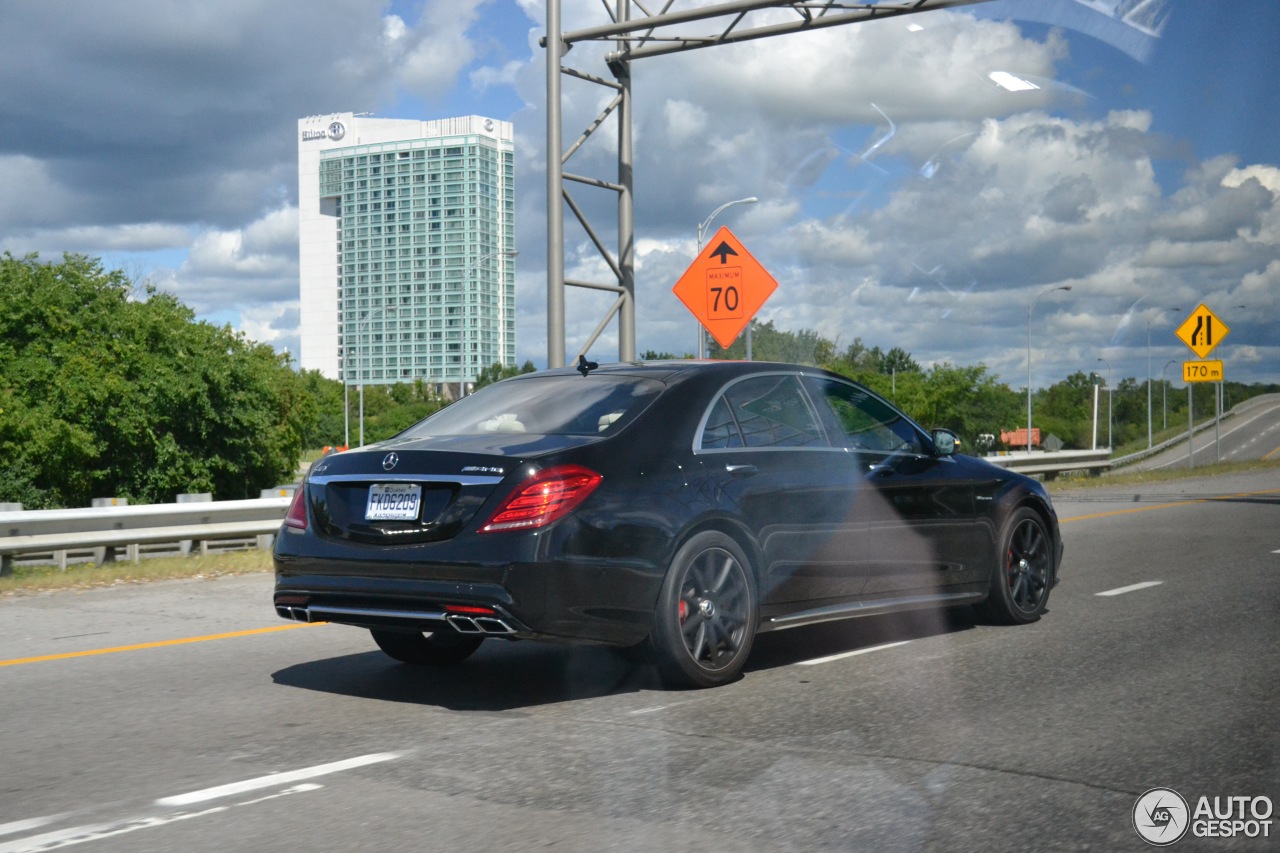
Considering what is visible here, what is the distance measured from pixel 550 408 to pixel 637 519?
96 centimetres

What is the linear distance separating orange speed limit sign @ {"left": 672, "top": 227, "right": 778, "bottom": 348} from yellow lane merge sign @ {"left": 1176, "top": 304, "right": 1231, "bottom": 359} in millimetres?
20708

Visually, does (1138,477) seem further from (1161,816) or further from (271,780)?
(271,780)

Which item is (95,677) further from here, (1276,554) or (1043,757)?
(1276,554)

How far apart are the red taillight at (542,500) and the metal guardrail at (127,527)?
27.7ft

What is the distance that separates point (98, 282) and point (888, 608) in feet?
188

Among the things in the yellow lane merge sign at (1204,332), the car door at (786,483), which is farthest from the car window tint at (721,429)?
the yellow lane merge sign at (1204,332)

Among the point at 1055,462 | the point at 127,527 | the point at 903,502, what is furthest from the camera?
the point at 1055,462

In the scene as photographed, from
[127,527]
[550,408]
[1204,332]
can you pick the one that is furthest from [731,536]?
[1204,332]

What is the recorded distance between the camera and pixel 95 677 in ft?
24.2

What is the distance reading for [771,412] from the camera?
731 centimetres

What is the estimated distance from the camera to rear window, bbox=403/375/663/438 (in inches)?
261

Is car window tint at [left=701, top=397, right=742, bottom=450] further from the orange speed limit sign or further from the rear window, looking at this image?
the orange speed limit sign

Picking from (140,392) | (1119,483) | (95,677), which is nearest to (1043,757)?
(95,677)

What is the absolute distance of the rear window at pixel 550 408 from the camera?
6629 mm
